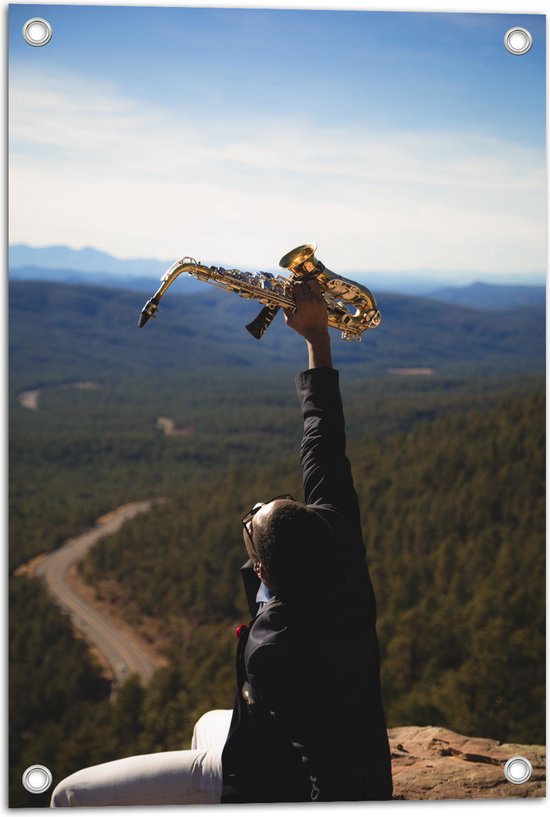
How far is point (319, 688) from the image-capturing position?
5.66ft

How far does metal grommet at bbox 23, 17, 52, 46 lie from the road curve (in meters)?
23.4

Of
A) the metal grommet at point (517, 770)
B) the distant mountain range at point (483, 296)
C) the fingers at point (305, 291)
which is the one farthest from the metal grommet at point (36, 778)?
the distant mountain range at point (483, 296)

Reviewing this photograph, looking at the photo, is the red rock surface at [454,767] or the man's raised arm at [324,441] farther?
the red rock surface at [454,767]

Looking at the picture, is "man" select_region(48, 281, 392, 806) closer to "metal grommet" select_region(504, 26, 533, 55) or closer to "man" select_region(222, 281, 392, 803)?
"man" select_region(222, 281, 392, 803)

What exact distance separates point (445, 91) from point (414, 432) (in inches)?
1077

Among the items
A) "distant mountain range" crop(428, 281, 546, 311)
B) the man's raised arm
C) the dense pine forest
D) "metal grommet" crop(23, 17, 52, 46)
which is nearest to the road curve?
the dense pine forest

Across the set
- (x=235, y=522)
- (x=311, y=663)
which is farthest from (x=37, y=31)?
(x=235, y=522)

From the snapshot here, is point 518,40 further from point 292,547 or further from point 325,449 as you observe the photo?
point 292,547

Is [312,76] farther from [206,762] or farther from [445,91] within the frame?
[206,762]

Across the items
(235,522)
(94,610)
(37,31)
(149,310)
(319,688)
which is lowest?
(94,610)

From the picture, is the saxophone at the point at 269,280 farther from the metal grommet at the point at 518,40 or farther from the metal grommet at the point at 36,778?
the metal grommet at the point at 36,778

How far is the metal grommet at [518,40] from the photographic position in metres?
3.41

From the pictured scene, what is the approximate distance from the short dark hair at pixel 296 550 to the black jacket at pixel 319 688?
4 cm

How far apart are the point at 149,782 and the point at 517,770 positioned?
1.77 meters
